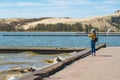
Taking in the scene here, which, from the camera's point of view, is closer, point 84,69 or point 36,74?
point 36,74

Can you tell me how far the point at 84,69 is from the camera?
19203mm

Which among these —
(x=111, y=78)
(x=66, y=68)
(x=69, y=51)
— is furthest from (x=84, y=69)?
(x=69, y=51)

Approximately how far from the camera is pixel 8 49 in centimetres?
4569

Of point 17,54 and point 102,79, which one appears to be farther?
point 17,54

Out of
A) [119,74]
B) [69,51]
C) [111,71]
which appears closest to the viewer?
[119,74]

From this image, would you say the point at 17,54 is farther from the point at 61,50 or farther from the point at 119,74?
the point at 119,74

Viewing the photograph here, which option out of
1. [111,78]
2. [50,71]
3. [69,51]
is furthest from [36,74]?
[69,51]

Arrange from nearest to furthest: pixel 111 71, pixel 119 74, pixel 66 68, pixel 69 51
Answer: pixel 119 74 < pixel 111 71 < pixel 66 68 < pixel 69 51

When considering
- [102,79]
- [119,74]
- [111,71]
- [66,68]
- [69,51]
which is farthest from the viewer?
[69,51]

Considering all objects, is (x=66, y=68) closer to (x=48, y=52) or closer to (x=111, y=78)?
(x=111, y=78)

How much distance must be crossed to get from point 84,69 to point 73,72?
1.33m

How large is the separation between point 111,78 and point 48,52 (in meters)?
28.4

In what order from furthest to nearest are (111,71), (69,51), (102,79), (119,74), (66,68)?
1. (69,51)
2. (66,68)
3. (111,71)
4. (119,74)
5. (102,79)

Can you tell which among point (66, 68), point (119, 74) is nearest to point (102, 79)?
point (119, 74)
